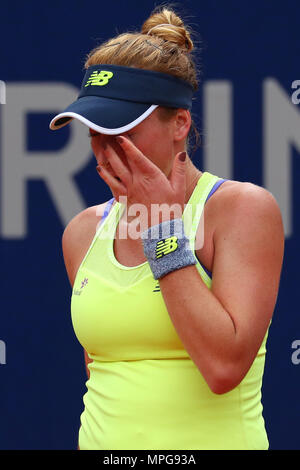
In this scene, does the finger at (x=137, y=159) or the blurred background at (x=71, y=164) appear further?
the blurred background at (x=71, y=164)

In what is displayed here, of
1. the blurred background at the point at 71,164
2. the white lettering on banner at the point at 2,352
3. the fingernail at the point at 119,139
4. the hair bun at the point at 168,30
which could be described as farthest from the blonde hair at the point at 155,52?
the white lettering on banner at the point at 2,352

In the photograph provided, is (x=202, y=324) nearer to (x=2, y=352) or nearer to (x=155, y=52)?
(x=155, y=52)

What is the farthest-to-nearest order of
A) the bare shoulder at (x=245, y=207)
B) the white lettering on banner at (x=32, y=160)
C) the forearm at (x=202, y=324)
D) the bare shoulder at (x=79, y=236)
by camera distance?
1. the white lettering on banner at (x=32, y=160)
2. the bare shoulder at (x=79, y=236)
3. the bare shoulder at (x=245, y=207)
4. the forearm at (x=202, y=324)

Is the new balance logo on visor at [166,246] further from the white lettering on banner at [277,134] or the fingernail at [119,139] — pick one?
the white lettering on banner at [277,134]

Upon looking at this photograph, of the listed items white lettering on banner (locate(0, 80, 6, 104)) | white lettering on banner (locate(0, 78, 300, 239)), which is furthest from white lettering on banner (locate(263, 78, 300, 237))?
white lettering on banner (locate(0, 80, 6, 104))

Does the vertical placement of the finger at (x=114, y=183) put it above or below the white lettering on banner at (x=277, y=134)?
below

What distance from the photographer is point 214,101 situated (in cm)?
306

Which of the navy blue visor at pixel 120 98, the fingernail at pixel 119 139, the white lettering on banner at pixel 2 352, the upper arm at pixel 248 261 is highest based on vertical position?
the navy blue visor at pixel 120 98

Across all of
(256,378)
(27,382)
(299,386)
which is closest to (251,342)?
(256,378)

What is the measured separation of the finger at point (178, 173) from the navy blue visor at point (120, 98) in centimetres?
14

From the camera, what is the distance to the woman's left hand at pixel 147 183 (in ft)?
5.22

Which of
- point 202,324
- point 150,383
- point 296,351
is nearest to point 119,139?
point 202,324

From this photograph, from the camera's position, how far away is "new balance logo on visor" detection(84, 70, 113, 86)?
1741mm
